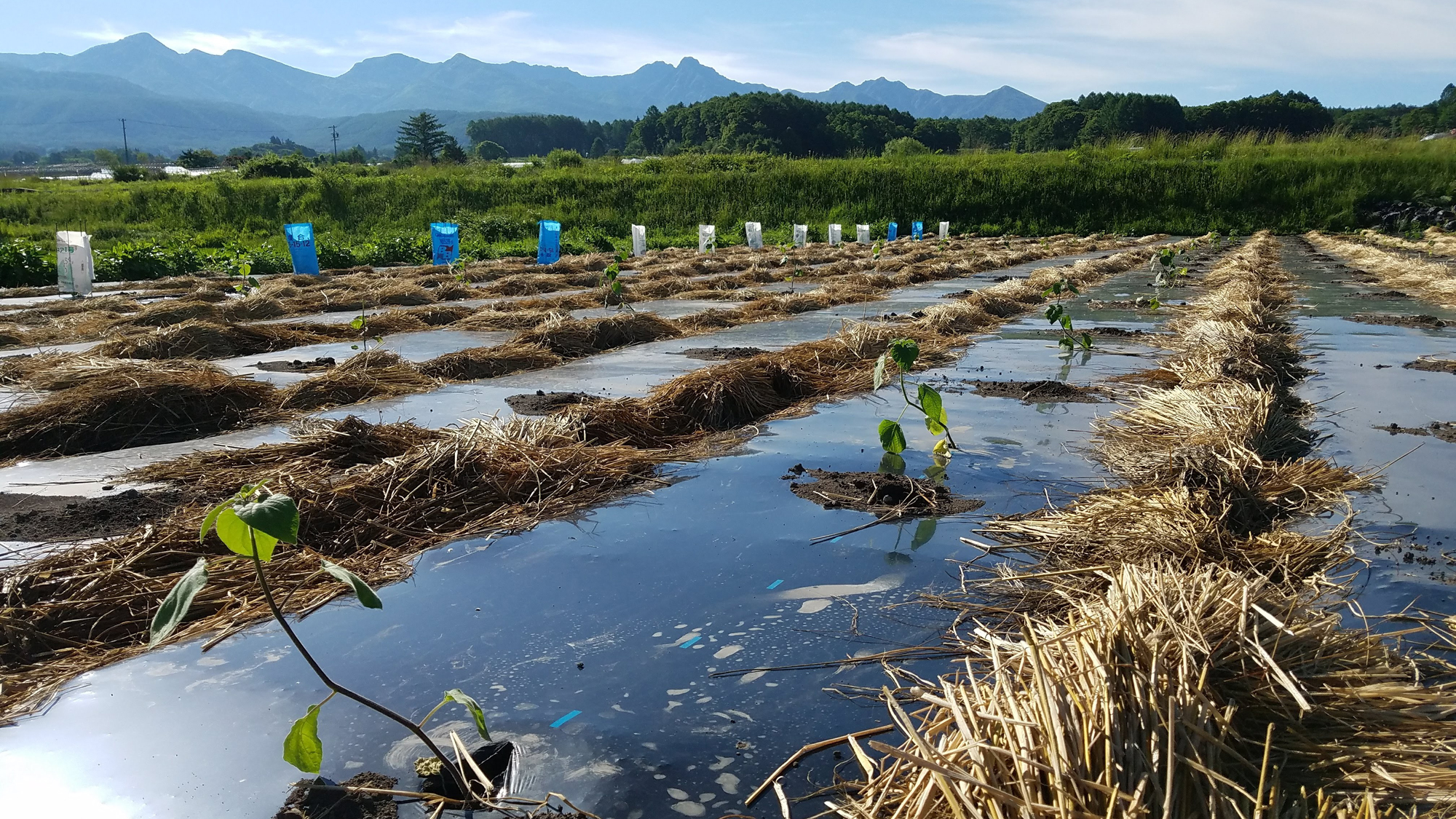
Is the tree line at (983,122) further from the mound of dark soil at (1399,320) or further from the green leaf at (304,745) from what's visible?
the green leaf at (304,745)

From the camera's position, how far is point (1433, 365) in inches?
228

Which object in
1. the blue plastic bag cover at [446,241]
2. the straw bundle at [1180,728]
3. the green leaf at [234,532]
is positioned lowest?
the straw bundle at [1180,728]

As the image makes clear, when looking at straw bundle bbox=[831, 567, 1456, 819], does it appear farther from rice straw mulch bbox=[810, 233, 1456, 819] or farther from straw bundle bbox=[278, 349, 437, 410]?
straw bundle bbox=[278, 349, 437, 410]

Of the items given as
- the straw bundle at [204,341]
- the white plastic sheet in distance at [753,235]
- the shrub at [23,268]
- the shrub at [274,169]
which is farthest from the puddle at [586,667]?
the shrub at [274,169]

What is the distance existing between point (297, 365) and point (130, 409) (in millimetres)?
1860

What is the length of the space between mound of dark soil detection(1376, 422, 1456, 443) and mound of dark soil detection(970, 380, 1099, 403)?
1381 millimetres

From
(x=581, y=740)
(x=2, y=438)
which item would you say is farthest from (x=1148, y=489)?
(x=2, y=438)

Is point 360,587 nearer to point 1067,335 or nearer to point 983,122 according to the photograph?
point 1067,335

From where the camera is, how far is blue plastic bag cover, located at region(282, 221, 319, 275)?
1370 centimetres

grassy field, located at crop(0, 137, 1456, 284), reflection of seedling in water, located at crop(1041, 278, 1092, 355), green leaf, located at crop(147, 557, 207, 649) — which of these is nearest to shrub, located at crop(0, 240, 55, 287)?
grassy field, located at crop(0, 137, 1456, 284)

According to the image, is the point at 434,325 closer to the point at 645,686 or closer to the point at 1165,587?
the point at 645,686

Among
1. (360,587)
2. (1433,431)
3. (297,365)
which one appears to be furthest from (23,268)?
(1433,431)

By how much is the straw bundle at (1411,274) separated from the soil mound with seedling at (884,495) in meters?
8.92

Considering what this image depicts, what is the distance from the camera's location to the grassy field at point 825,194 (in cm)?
2589
